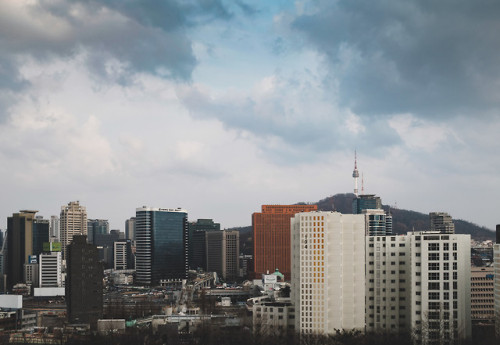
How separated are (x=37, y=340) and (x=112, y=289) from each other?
9400cm

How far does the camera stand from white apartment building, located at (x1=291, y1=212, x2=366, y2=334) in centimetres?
7169

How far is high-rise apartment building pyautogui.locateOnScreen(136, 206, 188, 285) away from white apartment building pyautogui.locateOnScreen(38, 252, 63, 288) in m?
30.7

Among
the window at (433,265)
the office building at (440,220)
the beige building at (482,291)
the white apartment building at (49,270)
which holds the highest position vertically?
the office building at (440,220)

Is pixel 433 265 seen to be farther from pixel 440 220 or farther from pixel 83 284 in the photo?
pixel 440 220

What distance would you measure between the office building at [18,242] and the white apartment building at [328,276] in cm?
13396

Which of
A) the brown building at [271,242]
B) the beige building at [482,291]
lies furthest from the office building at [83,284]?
the brown building at [271,242]

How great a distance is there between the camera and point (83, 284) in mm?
101562

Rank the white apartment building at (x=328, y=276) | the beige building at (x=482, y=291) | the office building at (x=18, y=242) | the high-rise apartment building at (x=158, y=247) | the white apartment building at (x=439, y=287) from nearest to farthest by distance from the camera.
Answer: the white apartment building at (x=439, y=287) < the white apartment building at (x=328, y=276) < the beige building at (x=482, y=291) < the office building at (x=18, y=242) < the high-rise apartment building at (x=158, y=247)

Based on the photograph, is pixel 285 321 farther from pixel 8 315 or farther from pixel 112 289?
pixel 112 289

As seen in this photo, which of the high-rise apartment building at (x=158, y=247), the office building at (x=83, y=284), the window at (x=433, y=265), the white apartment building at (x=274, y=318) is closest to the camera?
the window at (x=433, y=265)

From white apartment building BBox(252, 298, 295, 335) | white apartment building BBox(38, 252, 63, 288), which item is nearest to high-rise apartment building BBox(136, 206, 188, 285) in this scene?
white apartment building BBox(38, 252, 63, 288)

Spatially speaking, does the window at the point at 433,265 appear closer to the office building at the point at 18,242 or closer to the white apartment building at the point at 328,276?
the white apartment building at the point at 328,276

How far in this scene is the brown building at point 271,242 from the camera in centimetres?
17862

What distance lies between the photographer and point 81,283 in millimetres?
101562
